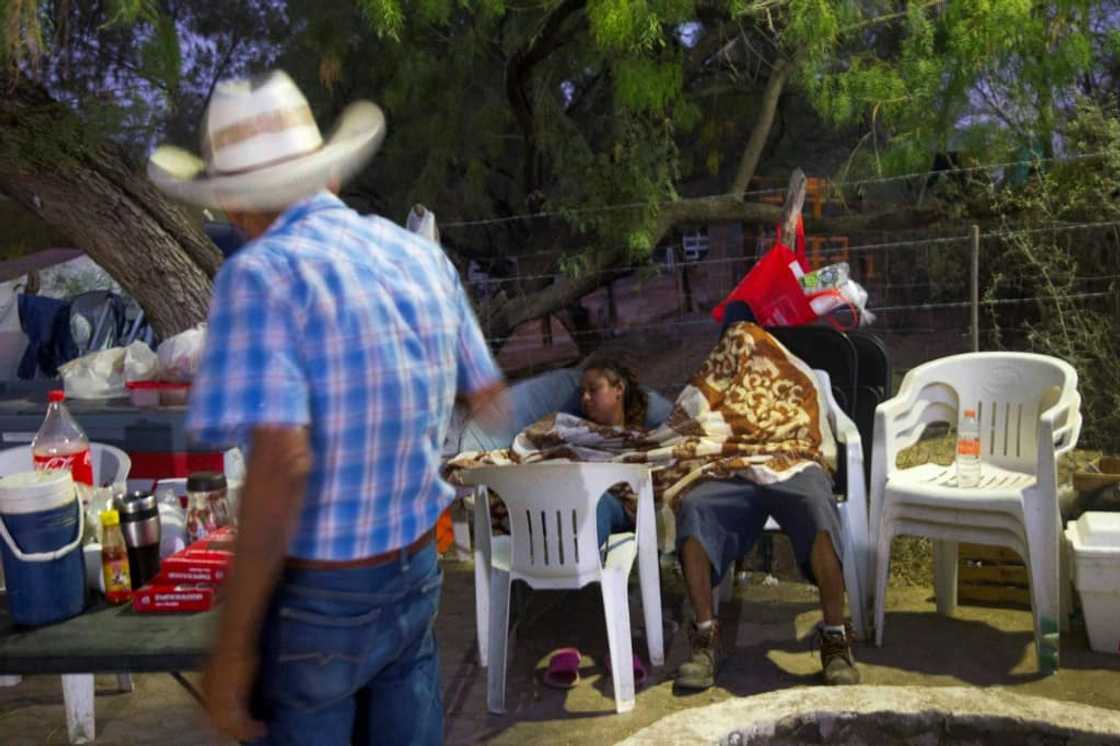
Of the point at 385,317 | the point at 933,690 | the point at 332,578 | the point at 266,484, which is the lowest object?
the point at 933,690

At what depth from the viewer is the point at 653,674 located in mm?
4027

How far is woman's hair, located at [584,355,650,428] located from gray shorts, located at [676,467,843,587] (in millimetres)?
609

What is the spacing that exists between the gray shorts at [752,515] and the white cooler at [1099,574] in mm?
786

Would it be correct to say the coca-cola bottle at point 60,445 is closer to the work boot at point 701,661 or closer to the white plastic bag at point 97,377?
the white plastic bag at point 97,377

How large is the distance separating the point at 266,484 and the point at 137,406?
3362 mm

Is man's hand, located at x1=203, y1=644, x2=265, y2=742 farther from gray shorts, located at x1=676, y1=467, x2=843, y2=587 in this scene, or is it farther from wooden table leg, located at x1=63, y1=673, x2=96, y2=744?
gray shorts, located at x1=676, y1=467, x2=843, y2=587

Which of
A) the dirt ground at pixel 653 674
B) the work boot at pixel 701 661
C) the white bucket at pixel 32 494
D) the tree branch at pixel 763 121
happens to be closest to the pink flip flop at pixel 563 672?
the dirt ground at pixel 653 674

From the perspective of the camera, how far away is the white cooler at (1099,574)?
3812mm

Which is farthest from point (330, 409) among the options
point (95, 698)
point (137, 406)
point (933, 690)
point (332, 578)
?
point (137, 406)

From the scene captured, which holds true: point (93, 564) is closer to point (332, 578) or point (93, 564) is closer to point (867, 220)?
point (332, 578)

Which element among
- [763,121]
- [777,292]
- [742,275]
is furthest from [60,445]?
[742,275]

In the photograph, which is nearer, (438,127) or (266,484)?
(266,484)

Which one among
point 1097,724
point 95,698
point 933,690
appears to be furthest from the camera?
point 95,698

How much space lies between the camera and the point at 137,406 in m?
4.65
